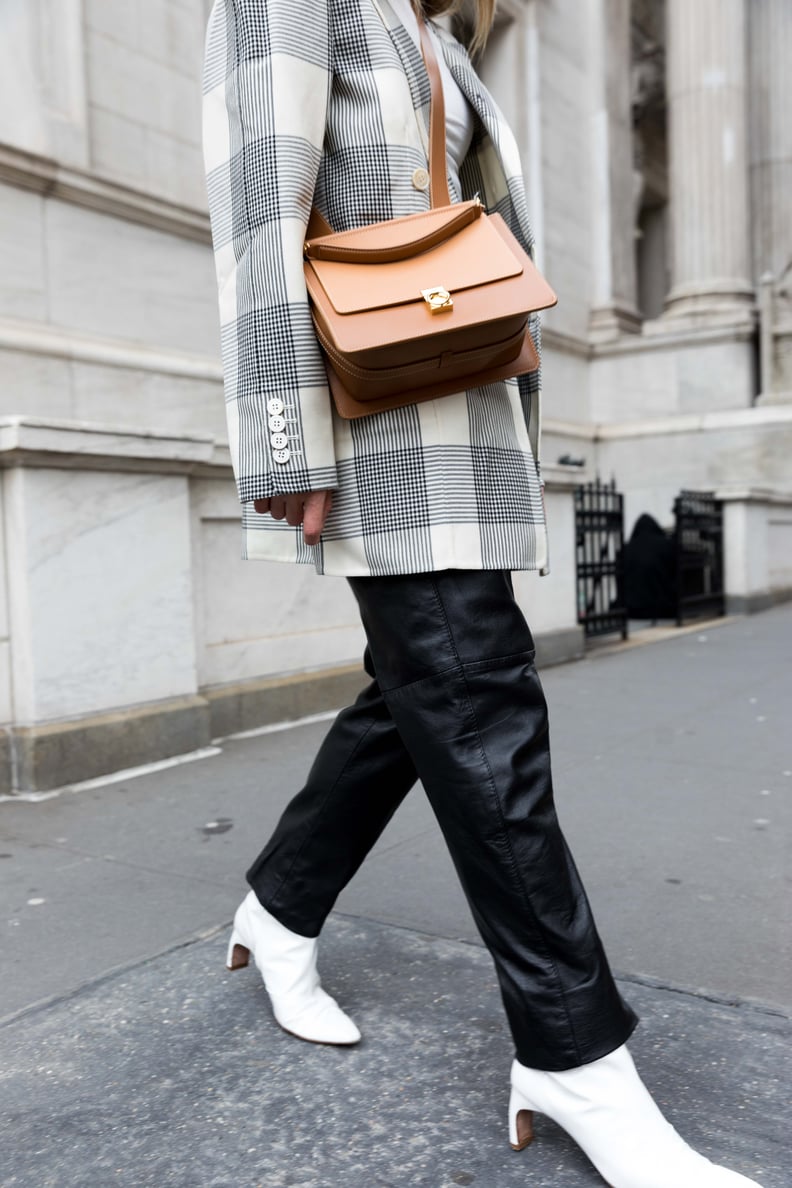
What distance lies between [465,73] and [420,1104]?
1.93 meters

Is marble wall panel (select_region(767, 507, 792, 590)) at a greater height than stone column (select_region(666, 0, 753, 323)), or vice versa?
stone column (select_region(666, 0, 753, 323))

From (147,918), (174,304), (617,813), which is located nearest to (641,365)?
(174,304)

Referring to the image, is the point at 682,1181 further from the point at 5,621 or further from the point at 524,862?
the point at 5,621

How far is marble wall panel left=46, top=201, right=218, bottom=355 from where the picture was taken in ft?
26.6

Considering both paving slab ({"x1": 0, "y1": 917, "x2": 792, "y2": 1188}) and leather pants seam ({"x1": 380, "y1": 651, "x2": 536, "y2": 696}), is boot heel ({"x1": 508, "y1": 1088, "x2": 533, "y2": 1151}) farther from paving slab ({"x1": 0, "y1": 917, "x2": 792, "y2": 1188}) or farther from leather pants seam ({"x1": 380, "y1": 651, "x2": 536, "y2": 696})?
leather pants seam ({"x1": 380, "y1": 651, "x2": 536, "y2": 696})

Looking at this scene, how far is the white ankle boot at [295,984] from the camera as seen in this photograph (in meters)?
2.12

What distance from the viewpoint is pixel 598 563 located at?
9023mm

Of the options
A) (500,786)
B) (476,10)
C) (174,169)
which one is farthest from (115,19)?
(500,786)

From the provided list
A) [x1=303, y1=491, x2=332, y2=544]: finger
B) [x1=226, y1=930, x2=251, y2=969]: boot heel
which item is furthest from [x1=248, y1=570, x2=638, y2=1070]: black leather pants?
[x1=226, y1=930, x2=251, y2=969]: boot heel

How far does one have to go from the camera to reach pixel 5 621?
4172 millimetres

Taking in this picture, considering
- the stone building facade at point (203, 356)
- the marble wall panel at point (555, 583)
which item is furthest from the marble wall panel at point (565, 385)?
the marble wall panel at point (555, 583)

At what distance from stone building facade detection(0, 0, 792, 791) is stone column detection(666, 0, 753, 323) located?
3 centimetres

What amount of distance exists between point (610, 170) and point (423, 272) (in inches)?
616

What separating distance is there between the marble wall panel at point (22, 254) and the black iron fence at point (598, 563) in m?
4.42
